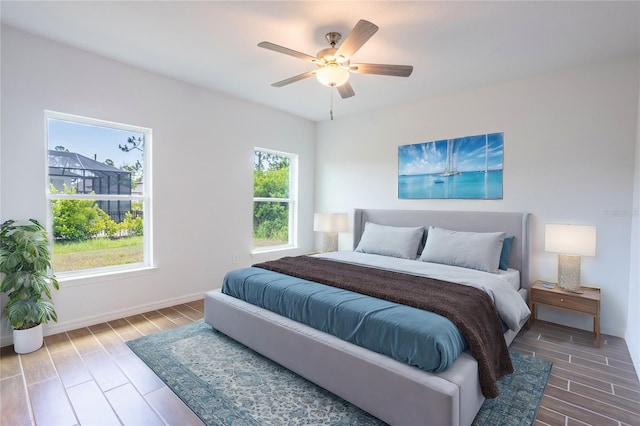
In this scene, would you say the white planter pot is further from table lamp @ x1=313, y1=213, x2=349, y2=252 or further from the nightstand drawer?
the nightstand drawer

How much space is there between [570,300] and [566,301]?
33mm

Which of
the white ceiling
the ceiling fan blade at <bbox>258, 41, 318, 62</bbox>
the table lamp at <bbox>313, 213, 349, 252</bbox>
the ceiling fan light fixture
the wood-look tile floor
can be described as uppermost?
the white ceiling

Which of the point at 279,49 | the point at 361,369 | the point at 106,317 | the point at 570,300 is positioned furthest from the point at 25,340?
→ the point at 570,300

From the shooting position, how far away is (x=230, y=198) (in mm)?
4273

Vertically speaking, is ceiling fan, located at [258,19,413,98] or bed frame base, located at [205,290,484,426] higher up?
ceiling fan, located at [258,19,413,98]

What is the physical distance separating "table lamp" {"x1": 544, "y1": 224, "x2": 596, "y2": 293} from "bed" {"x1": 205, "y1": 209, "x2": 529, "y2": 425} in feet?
1.16

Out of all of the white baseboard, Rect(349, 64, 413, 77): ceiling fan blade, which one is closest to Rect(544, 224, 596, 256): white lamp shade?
Rect(349, 64, 413, 77): ceiling fan blade

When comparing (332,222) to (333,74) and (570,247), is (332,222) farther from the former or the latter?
(570,247)

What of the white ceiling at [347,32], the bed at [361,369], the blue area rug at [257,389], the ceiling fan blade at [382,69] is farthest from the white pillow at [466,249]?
the ceiling fan blade at [382,69]

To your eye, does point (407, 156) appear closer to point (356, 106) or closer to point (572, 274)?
point (356, 106)

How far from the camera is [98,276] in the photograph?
3156mm

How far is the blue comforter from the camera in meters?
1.67

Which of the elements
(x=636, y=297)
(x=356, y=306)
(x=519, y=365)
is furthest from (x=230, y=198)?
(x=636, y=297)

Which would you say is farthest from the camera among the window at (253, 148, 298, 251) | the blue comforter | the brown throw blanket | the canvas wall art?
the window at (253, 148, 298, 251)
